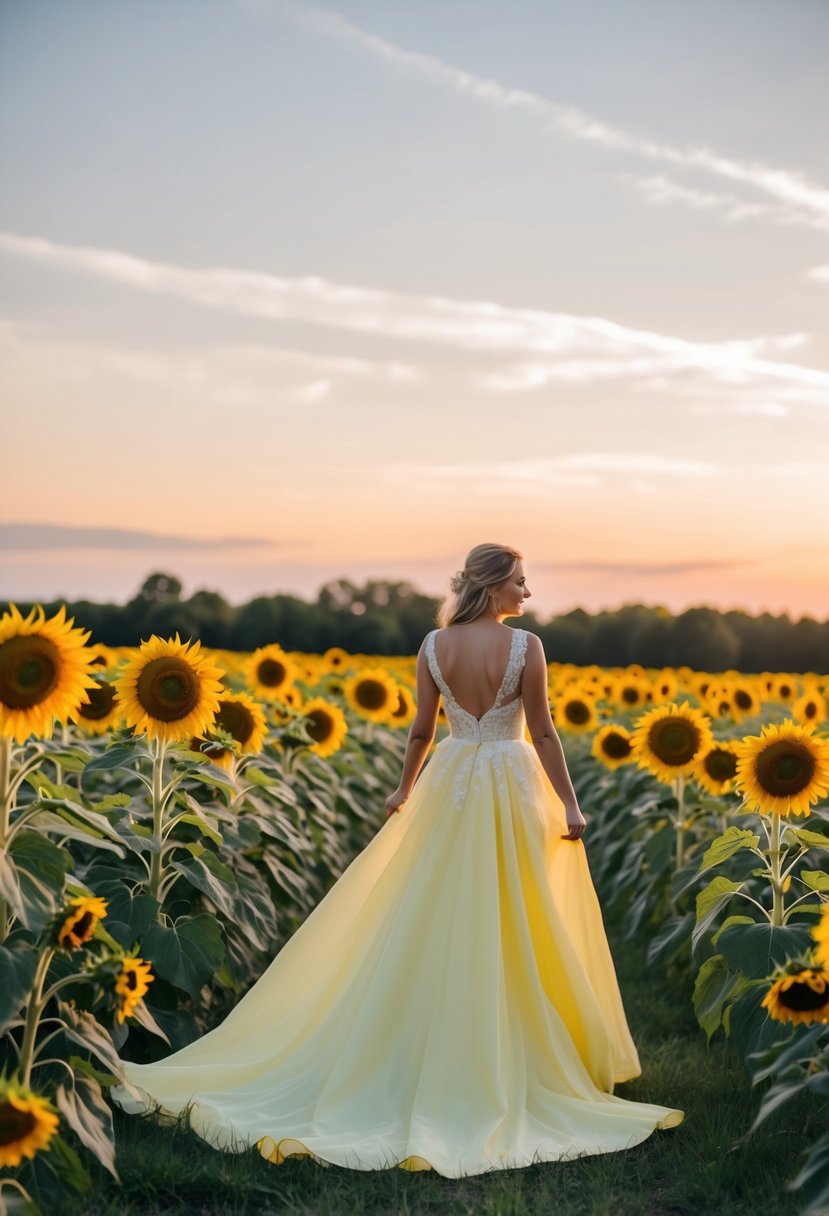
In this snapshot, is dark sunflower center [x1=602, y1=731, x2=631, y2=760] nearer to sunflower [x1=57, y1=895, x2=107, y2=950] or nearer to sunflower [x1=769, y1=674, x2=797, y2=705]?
sunflower [x1=769, y1=674, x2=797, y2=705]

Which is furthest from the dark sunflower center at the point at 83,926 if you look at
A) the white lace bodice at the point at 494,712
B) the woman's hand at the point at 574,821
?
the woman's hand at the point at 574,821

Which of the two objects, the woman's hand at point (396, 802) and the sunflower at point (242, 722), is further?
the sunflower at point (242, 722)

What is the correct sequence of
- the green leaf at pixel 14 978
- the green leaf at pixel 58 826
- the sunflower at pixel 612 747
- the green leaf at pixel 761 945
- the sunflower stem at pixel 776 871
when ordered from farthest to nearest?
the sunflower at pixel 612 747 < the sunflower stem at pixel 776 871 < the green leaf at pixel 761 945 < the green leaf at pixel 58 826 < the green leaf at pixel 14 978

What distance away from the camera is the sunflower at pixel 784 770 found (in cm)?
548

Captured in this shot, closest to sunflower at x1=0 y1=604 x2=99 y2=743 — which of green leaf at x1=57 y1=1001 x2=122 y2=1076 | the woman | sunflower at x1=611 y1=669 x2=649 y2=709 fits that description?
green leaf at x1=57 y1=1001 x2=122 y2=1076

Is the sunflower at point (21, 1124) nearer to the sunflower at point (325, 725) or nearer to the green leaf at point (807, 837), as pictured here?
the green leaf at point (807, 837)

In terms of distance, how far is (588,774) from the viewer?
12.6 metres

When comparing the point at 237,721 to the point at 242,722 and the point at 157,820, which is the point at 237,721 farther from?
the point at 157,820

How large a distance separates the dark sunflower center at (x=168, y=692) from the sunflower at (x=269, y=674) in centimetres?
477

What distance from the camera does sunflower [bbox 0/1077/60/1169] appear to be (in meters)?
3.19

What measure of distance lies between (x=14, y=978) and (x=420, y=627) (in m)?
39.9

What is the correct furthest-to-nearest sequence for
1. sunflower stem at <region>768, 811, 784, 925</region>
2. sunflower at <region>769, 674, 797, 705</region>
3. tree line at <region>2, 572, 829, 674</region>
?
tree line at <region>2, 572, 829, 674</region>, sunflower at <region>769, 674, 797, 705</region>, sunflower stem at <region>768, 811, 784, 925</region>

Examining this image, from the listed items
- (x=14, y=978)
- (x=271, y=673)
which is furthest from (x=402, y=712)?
(x=14, y=978)

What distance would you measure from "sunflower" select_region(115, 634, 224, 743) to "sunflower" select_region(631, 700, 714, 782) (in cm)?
309
